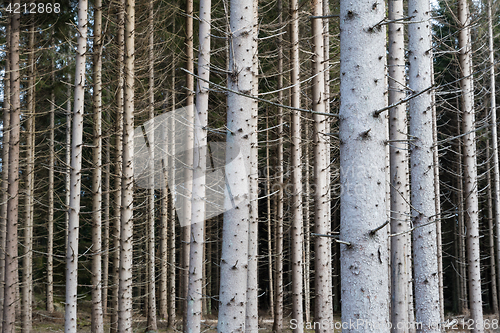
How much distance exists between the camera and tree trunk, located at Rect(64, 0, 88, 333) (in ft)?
21.1

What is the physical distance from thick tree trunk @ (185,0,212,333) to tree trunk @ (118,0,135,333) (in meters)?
1.92

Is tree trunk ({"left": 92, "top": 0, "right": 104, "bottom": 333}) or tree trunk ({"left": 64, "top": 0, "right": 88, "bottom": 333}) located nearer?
tree trunk ({"left": 64, "top": 0, "right": 88, "bottom": 333})

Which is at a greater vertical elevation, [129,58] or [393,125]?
[129,58]

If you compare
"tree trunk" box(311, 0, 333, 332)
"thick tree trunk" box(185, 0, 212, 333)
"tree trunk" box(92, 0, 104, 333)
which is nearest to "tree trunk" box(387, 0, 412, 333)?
A: "tree trunk" box(311, 0, 333, 332)

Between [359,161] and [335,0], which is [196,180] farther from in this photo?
[335,0]

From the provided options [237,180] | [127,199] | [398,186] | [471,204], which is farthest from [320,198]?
[127,199]

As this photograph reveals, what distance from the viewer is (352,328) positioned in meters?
2.70

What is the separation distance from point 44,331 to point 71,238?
6756mm

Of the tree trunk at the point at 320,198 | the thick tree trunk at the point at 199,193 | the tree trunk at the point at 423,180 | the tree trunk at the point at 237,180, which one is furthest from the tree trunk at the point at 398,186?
the tree trunk at the point at 237,180

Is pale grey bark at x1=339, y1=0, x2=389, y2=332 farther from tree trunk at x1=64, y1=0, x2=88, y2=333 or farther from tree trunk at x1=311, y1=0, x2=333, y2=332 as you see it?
Answer: tree trunk at x1=64, y1=0, x2=88, y2=333

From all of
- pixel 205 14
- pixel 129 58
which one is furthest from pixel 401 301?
pixel 129 58

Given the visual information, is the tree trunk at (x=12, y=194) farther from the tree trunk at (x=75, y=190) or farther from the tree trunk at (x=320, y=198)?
the tree trunk at (x=320, y=198)

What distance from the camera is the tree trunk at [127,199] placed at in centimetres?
744

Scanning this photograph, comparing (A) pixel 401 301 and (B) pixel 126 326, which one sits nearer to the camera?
(A) pixel 401 301
